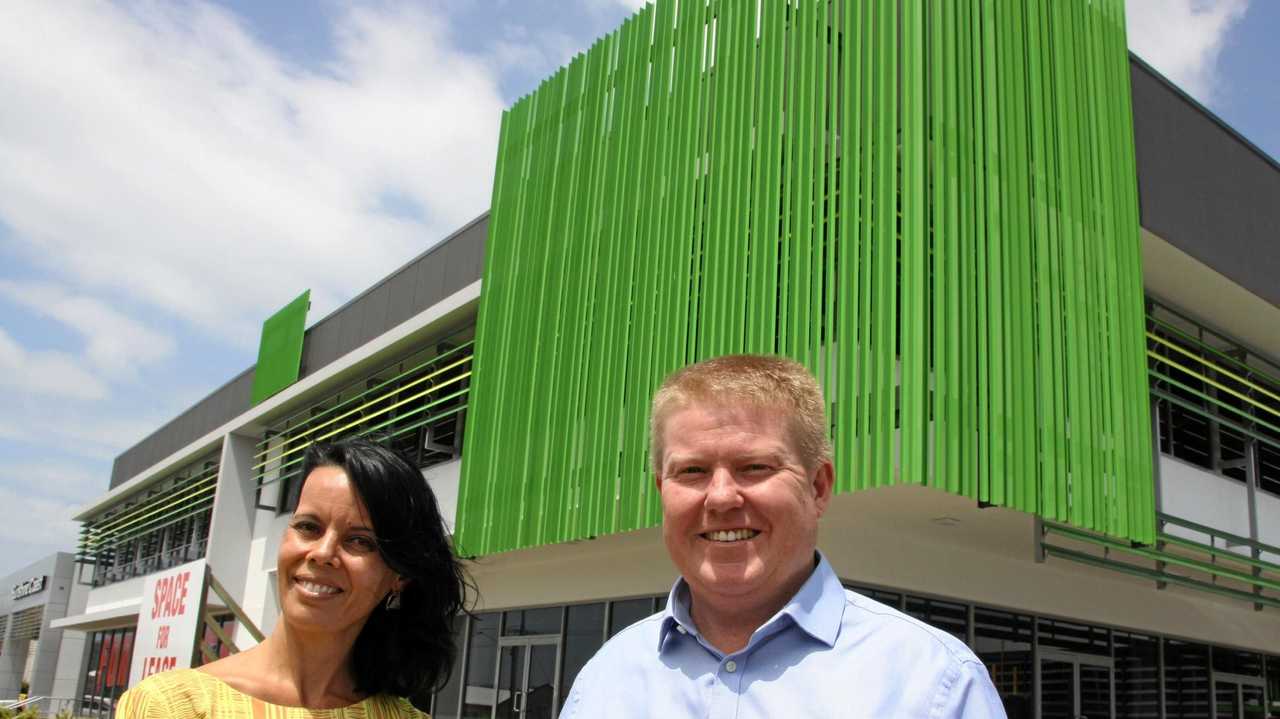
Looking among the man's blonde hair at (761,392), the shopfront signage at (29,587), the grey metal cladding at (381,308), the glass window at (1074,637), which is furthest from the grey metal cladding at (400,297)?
the shopfront signage at (29,587)

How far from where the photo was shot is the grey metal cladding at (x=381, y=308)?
16.4 metres

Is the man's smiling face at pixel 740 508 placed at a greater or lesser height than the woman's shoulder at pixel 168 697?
greater

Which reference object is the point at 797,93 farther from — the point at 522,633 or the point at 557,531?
the point at 522,633

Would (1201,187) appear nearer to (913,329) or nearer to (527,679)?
(913,329)

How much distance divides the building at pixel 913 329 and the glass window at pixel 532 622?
5 centimetres

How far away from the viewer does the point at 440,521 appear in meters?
3.19

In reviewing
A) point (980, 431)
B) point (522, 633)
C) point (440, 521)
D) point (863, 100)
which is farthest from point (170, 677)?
point (522, 633)

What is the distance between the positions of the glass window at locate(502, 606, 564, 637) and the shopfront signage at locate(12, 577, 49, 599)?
29.6 m

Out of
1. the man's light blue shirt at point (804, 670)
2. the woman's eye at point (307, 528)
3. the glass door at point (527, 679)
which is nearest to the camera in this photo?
the man's light blue shirt at point (804, 670)

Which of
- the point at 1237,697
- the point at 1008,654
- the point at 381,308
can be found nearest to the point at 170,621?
the point at 1008,654

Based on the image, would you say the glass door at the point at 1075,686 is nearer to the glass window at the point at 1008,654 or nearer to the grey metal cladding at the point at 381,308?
the glass window at the point at 1008,654

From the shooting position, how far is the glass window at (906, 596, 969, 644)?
11328 millimetres

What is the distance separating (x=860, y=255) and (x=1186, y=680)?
8921 mm

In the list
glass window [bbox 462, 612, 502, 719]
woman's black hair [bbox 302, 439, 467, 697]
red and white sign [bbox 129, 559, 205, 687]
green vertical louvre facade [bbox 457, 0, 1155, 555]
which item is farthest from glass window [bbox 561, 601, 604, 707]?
woman's black hair [bbox 302, 439, 467, 697]
